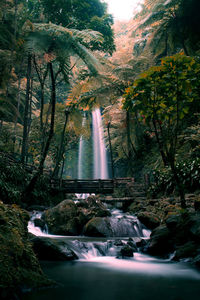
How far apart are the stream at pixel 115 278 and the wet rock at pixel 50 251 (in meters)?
0.16

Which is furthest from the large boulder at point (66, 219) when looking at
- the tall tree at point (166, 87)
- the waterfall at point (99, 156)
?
the waterfall at point (99, 156)

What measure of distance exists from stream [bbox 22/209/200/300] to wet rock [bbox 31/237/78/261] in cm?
16

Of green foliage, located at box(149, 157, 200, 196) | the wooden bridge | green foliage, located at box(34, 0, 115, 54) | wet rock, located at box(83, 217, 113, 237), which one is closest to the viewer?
wet rock, located at box(83, 217, 113, 237)

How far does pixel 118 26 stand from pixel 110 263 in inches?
1524

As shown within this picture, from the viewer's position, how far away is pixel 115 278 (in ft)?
12.3

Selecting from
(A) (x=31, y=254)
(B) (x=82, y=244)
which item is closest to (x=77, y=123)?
(B) (x=82, y=244)

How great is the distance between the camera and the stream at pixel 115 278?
279cm

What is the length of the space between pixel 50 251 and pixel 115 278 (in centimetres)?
149

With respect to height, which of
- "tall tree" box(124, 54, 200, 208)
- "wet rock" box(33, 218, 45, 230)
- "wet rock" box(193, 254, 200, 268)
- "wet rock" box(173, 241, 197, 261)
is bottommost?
"wet rock" box(193, 254, 200, 268)

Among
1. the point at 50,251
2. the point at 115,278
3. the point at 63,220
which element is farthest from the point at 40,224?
the point at 115,278

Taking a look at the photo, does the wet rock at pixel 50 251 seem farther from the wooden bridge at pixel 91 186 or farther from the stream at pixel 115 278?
the wooden bridge at pixel 91 186

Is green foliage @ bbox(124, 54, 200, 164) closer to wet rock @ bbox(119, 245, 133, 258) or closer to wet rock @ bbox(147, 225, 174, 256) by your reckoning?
wet rock @ bbox(147, 225, 174, 256)

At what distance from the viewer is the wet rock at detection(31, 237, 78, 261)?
14.9ft

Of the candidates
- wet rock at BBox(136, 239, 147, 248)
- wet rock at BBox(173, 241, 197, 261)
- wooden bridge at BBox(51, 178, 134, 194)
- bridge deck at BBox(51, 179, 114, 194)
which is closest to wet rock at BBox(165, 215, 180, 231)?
wet rock at BBox(173, 241, 197, 261)
